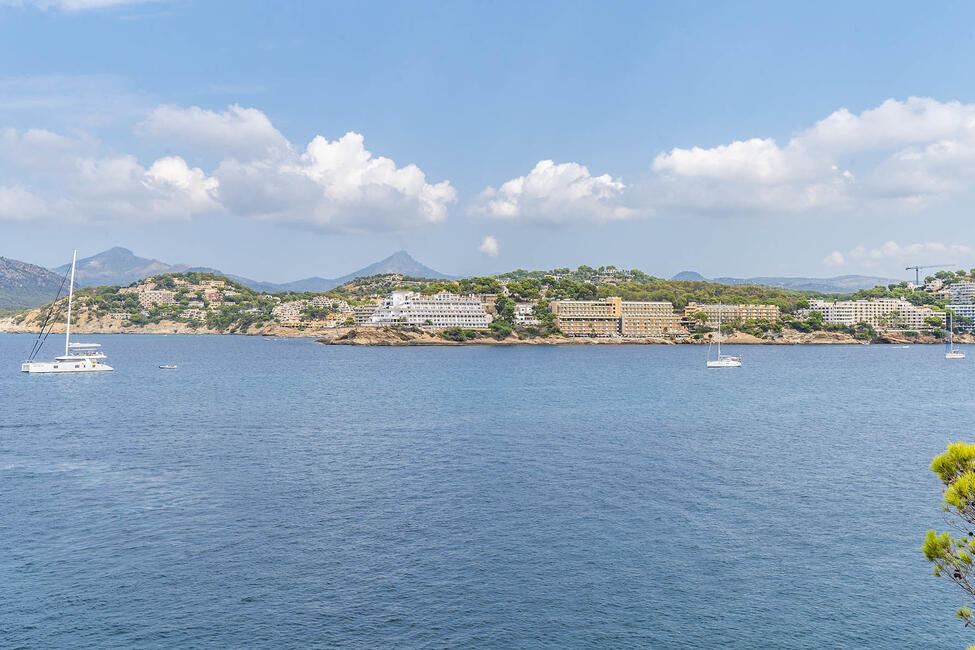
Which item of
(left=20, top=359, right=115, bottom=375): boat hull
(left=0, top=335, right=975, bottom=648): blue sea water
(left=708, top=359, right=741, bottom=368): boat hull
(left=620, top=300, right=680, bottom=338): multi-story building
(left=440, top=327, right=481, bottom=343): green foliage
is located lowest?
(left=0, top=335, right=975, bottom=648): blue sea water

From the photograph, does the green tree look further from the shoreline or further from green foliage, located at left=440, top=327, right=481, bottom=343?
green foliage, located at left=440, top=327, right=481, bottom=343

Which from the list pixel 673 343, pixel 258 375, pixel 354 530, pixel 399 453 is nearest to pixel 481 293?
pixel 673 343

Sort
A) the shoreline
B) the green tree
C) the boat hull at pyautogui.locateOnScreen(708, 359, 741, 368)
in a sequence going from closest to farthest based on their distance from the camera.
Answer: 1. the green tree
2. the boat hull at pyautogui.locateOnScreen(708, 359, 741, 368)
3. the shoreline

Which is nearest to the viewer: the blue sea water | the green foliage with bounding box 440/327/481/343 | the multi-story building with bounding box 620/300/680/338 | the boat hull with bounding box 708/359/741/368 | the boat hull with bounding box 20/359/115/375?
the blue sea water

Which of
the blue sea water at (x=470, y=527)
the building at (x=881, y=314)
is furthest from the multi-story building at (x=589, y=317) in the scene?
the blue sea water at (x=470, y=527)

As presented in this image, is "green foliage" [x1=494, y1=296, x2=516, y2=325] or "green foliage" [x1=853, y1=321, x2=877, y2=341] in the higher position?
"green foliage" [x1=494, y1=296, x2=516, y2=325]

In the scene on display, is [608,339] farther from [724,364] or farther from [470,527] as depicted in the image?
[470,527]

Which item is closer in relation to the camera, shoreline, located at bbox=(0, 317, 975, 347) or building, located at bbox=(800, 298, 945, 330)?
shoreline, located at bbox=(0, 317, 975, 347)

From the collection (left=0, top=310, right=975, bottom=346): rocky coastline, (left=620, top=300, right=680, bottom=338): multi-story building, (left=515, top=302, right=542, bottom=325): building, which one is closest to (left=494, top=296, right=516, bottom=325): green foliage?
(left=515, top=302, right=542, bottom=325): building
